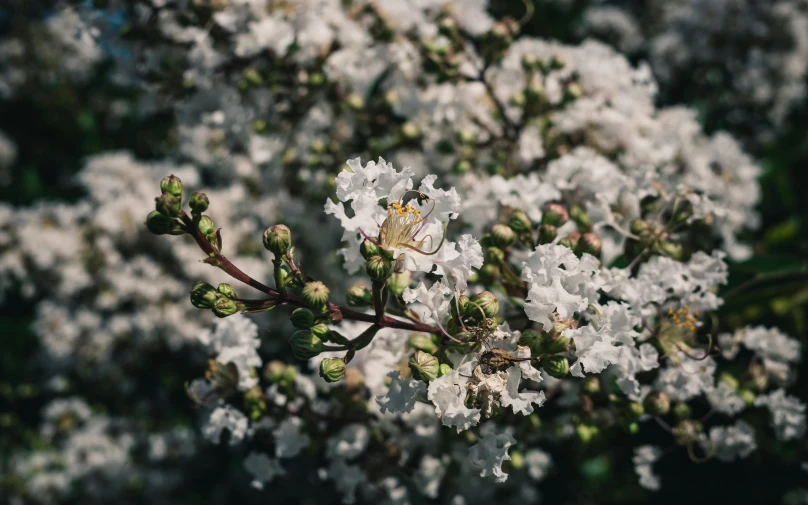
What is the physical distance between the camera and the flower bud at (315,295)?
113 cm

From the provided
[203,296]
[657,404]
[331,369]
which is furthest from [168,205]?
[657,404]

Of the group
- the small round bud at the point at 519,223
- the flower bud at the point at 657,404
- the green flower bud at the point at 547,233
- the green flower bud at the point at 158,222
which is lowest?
the flower bud at the point at 657,404

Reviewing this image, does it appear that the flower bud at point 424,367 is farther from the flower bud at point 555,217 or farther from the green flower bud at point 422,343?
the flower bud at point 555,217

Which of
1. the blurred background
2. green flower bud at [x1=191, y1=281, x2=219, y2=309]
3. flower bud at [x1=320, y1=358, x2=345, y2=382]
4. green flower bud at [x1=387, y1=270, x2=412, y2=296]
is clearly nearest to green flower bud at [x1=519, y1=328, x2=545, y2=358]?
green flower bud at [x1=387, y1=270, x2=412, y2=296]

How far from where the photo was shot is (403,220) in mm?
1279

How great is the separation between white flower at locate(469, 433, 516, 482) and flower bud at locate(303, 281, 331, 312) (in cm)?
44

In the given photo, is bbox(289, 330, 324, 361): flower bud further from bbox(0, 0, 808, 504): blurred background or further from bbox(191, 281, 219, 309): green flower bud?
bbox(0, 0, 808, 504): blurred background

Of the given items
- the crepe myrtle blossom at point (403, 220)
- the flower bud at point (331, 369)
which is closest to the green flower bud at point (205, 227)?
the crepe myrtle blossom at point (403, 220)

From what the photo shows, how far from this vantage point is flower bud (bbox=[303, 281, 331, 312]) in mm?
1134

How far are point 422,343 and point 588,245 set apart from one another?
44 cm

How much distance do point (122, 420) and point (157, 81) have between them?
229 centimetres

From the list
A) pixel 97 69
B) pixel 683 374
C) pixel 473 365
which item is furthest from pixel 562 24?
pixel 97 69

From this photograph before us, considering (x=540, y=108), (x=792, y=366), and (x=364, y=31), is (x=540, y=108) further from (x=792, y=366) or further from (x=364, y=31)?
(x=792, y=366)

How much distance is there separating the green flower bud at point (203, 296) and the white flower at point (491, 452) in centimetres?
61
